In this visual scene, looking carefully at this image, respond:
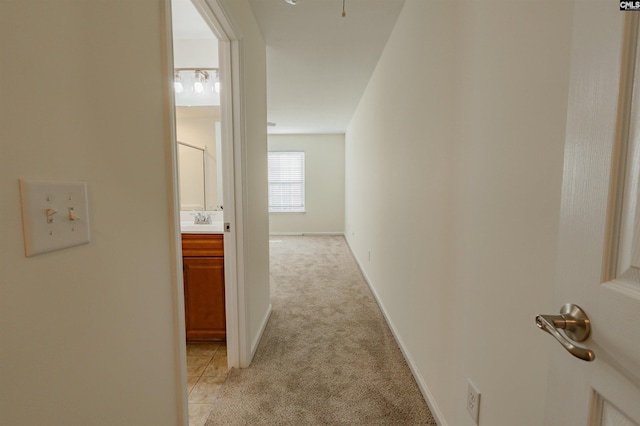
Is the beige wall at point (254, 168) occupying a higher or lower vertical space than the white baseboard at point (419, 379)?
higher

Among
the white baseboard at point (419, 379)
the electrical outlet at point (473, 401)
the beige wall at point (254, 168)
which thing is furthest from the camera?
the beige wall at point (254, 168)

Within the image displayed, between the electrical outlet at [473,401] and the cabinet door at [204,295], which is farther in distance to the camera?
the cabinet door at [204,295]

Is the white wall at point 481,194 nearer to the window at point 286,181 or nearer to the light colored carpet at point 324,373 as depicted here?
the light colored carpet at point 324,373

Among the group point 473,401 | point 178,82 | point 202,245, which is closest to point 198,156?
point 178,82

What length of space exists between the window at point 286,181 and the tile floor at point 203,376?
5294 mm

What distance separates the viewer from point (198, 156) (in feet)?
9.32

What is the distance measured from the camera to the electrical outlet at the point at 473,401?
1140 millimetres

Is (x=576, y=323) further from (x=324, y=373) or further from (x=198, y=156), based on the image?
(x=198, y=156)

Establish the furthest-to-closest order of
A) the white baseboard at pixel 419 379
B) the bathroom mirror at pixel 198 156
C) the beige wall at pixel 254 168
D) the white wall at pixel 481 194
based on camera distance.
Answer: the bathroom mirror at pixel 198 156
the beige wall at pixel 254 168
the white baseboard at pixel 419 379
the white wall at pixel 481 194

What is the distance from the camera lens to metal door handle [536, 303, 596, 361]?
20.4 inches

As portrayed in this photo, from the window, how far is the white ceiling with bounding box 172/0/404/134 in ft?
9.59

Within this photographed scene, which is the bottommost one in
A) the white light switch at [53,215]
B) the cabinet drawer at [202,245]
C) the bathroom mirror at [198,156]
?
the cabinet drawer at [202,245]

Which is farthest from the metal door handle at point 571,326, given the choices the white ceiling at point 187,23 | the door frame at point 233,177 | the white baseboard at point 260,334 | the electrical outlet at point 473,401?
the white ceiling at point 187,23

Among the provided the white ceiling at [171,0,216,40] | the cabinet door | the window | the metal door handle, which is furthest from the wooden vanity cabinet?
the window
